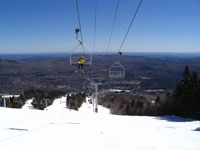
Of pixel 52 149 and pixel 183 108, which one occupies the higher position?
pixel 52 149

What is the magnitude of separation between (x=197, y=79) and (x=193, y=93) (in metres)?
3.69

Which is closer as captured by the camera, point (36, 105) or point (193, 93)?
point (193, 93)

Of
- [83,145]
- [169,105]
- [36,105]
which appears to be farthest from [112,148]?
[36,105]

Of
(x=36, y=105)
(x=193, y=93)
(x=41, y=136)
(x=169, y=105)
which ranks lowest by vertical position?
(x=36, y=105)

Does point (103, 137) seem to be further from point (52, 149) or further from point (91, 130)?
point (52, 149)

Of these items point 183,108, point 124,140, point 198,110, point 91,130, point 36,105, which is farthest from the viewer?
point 36,105

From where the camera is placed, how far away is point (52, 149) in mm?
5906

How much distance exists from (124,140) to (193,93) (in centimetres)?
2045

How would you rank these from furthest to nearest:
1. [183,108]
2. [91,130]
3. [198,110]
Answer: [183,108], [198,110], [91,130]

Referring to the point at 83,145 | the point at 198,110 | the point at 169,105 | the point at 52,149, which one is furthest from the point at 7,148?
the point at 169,105

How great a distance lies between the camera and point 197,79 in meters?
27.4

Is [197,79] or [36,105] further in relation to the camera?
[36,105]

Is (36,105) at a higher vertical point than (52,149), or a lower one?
lower

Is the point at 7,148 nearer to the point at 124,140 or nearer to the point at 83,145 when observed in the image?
A: the point at 83,145
